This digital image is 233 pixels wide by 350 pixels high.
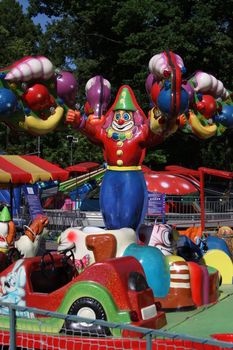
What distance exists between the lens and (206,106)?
368 inches

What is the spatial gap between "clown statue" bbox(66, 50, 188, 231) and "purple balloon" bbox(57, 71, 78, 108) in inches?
8.7

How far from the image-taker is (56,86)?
8797 mm

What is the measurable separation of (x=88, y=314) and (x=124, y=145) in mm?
3264

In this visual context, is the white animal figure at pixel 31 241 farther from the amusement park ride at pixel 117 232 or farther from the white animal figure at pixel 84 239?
the white animal figure at pixel 84 239

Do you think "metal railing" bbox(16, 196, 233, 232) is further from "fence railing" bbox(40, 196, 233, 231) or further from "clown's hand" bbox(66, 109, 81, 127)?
"clown's hand" bbox(66, 109, 81, 127)

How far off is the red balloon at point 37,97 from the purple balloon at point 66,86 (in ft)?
0.77

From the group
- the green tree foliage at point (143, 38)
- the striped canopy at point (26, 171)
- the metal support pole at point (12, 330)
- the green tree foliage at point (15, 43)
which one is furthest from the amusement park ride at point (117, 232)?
the green tree foliage at point (15, 43)

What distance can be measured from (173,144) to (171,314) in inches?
855

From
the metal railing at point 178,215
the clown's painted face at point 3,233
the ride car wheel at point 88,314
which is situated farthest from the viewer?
the metal railing at point 178,215

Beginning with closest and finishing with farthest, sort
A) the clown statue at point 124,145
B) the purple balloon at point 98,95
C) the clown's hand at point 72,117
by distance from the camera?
the clown statue at point 124,145
the clown's hand at point 72,117
the purple balloon at point 98,95

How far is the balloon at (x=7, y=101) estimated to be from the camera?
8.02 meters

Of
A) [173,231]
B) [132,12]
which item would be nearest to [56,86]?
[173,231]

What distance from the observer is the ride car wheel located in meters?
5.92

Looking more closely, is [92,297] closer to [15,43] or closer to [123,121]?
[123,121]
